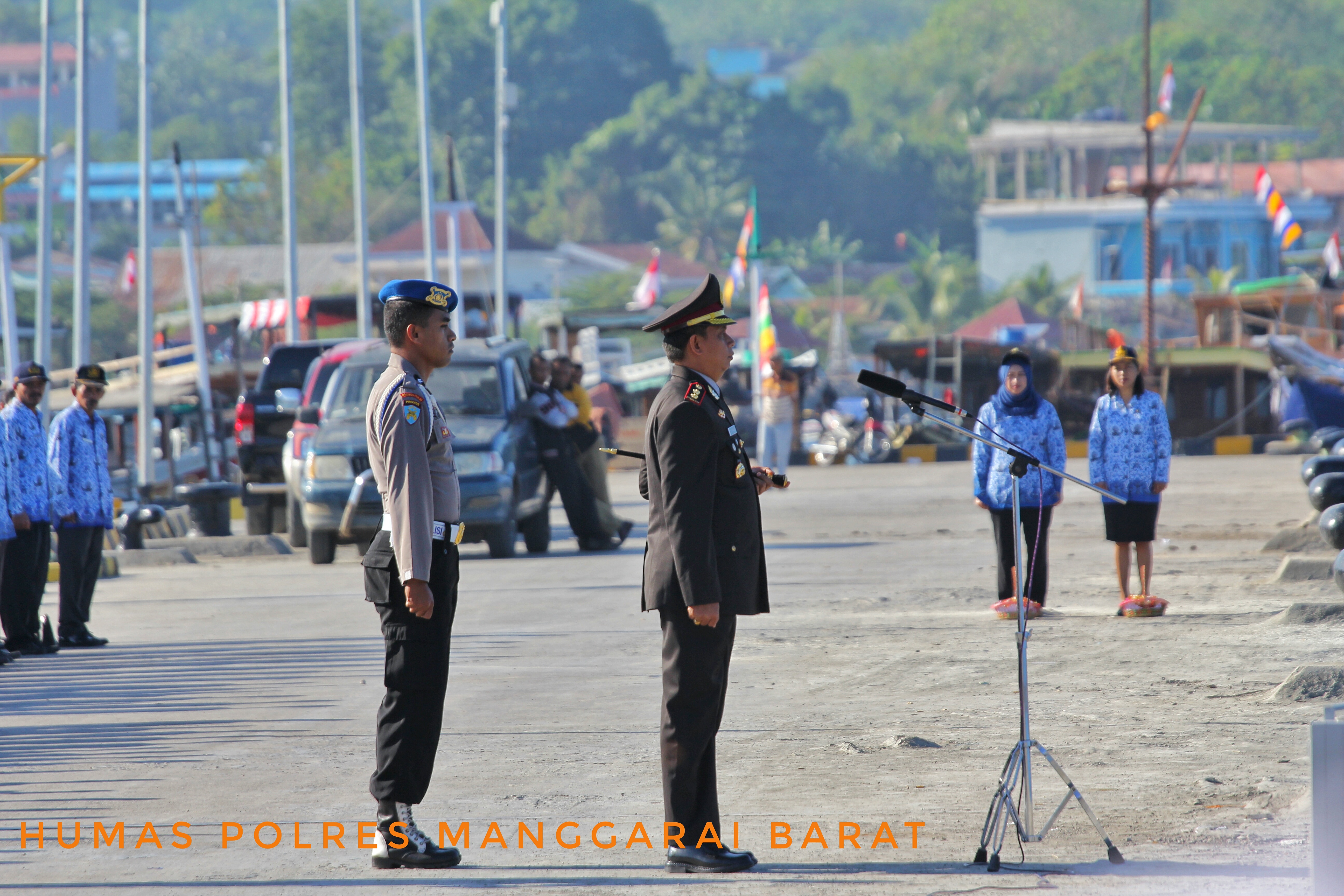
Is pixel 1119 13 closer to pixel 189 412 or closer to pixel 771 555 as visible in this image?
pixel 189 412

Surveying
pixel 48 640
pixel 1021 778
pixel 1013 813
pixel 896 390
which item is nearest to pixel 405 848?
pixel 1013 813

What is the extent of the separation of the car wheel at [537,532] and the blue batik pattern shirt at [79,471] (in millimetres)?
6001

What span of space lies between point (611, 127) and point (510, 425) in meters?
95.4

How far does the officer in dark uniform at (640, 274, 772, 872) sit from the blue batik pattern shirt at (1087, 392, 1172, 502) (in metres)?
6.08

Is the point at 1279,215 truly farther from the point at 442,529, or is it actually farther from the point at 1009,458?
the point at 442,529

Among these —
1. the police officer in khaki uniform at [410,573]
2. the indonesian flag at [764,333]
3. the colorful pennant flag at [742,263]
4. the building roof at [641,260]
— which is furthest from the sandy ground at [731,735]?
the building roof at [641,260]

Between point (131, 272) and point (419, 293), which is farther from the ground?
point (131, 272)

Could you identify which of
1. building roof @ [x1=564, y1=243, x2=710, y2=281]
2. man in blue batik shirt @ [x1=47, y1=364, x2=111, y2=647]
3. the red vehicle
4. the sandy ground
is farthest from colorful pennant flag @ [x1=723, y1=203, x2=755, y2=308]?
building roof @ [x1=564, y1=243, x2=710, y2=281]

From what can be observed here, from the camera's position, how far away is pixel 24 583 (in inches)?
445

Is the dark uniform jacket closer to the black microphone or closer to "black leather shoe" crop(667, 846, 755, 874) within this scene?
the black microphone

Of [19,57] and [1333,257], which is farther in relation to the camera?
[19,57]

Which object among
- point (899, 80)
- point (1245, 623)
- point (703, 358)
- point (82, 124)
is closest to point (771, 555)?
point (1245, 623)

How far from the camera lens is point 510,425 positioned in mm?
16781

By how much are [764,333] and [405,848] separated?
90.2 feet
